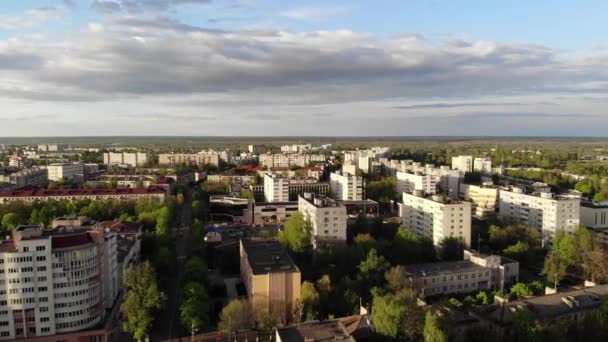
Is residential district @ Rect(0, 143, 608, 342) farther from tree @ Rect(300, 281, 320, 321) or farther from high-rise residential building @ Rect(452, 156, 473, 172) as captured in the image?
high-rise residential building @ Rect(452, 156, 473, 172)

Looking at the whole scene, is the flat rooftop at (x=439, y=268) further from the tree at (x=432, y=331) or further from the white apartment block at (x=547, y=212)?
the white apartment block at (x=547, y=212)

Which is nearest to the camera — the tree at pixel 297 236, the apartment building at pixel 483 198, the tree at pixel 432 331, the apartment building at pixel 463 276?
the tree at pixel 432 331

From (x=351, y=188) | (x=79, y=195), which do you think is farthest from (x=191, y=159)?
(x=351, y=188)

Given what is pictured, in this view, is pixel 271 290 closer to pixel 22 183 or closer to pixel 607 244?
pixel 607 244

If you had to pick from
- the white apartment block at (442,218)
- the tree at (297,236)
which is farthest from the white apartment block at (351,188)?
the tree at (297,236)

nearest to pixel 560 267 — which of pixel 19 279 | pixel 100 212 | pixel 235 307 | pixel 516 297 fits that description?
pixel 516 297

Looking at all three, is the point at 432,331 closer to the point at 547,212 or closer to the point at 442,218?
the point at 442,218
